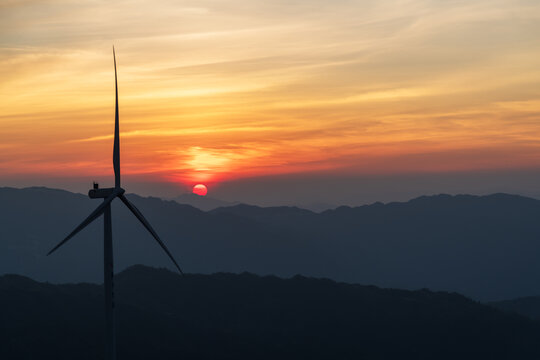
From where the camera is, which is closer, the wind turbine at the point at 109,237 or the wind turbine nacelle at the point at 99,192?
the wind turbine at the point at 109,237

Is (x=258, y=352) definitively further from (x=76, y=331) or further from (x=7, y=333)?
(x=7, y=333)

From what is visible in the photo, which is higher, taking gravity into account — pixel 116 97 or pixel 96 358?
pixel 116 97

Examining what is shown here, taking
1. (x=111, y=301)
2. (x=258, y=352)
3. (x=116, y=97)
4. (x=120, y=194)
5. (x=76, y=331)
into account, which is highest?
(x=116, y=97)

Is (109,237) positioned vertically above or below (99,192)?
below

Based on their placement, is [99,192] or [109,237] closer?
[109,237]

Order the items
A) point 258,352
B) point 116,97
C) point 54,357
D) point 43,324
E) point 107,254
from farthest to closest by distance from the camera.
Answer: point 258,352 → point 43,324 → point 54,357 → point 116,97 → point 107,254

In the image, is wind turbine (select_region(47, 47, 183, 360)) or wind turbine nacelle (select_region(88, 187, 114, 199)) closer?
wind turbine (select_region(47, 47, 183, 360))

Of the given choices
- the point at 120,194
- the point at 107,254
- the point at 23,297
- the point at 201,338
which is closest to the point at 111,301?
the point at 107,254

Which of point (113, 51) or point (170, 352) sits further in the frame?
point (170, 352)
